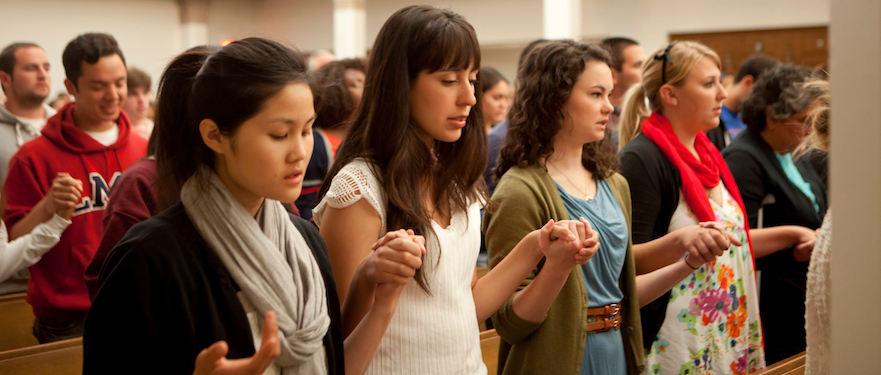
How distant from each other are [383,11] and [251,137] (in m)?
16.2

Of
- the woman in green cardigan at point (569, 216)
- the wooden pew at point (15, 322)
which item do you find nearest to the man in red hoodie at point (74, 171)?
the wooden pew at point (15, 322)

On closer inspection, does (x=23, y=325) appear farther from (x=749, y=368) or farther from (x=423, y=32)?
(x=749, y=368)

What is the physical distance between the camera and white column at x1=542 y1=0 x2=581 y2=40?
490 inches

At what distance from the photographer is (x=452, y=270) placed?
5.61 ft

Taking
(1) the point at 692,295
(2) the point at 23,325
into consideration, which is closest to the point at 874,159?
(1) the point at 692,295

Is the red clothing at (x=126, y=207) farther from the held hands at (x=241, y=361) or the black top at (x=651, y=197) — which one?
the black top at (x=651, y=197)

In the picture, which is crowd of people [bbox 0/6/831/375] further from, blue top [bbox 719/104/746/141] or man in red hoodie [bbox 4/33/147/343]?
blue top [bbox 719/104/746/141]

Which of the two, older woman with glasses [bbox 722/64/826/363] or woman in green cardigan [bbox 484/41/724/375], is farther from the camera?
older woman with glasses [bbox 722/64/826/363]

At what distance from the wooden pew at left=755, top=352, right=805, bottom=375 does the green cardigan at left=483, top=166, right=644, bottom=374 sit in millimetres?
503

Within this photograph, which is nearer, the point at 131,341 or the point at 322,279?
the point at 131,341

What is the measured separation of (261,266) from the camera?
51.2 inches

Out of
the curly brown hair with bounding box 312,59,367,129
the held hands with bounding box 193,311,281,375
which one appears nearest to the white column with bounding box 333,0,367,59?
the curly brown hair with bounding box 312,59,367,129

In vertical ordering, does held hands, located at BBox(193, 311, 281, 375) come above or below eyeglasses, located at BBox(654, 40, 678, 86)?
below

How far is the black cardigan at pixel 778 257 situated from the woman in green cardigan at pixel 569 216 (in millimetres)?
995
